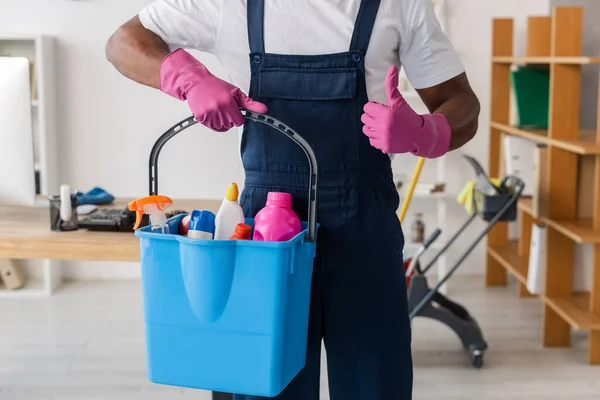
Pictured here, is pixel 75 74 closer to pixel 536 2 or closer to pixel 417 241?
pixel 417 241

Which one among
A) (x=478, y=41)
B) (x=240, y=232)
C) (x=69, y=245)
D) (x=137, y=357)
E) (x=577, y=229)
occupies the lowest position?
(x=137, y=357)

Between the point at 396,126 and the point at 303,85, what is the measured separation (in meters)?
0.23

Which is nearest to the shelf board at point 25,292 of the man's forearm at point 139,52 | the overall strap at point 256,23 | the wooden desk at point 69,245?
the wooden desk at point 69,245

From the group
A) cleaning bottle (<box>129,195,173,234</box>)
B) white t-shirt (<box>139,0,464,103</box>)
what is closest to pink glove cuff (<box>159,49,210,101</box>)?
white t-shirt (<box>139,0,464,103</box>)

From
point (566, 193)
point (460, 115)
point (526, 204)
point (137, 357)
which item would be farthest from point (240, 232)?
point (526, 204)

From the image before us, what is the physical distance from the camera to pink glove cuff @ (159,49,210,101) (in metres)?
1.61

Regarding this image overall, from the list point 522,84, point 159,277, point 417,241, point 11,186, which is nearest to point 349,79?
point 159,277

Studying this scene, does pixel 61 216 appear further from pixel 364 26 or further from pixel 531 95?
pixel 531 95

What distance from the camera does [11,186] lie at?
8.39ft

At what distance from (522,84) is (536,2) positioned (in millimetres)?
762

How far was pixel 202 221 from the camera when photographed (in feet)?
5.05

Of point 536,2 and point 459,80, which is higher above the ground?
point 536,2

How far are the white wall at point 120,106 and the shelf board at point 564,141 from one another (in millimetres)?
552

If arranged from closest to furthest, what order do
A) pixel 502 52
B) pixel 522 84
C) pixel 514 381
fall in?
pixel 514 381 → pixel 522 84 → pixel 502 52
